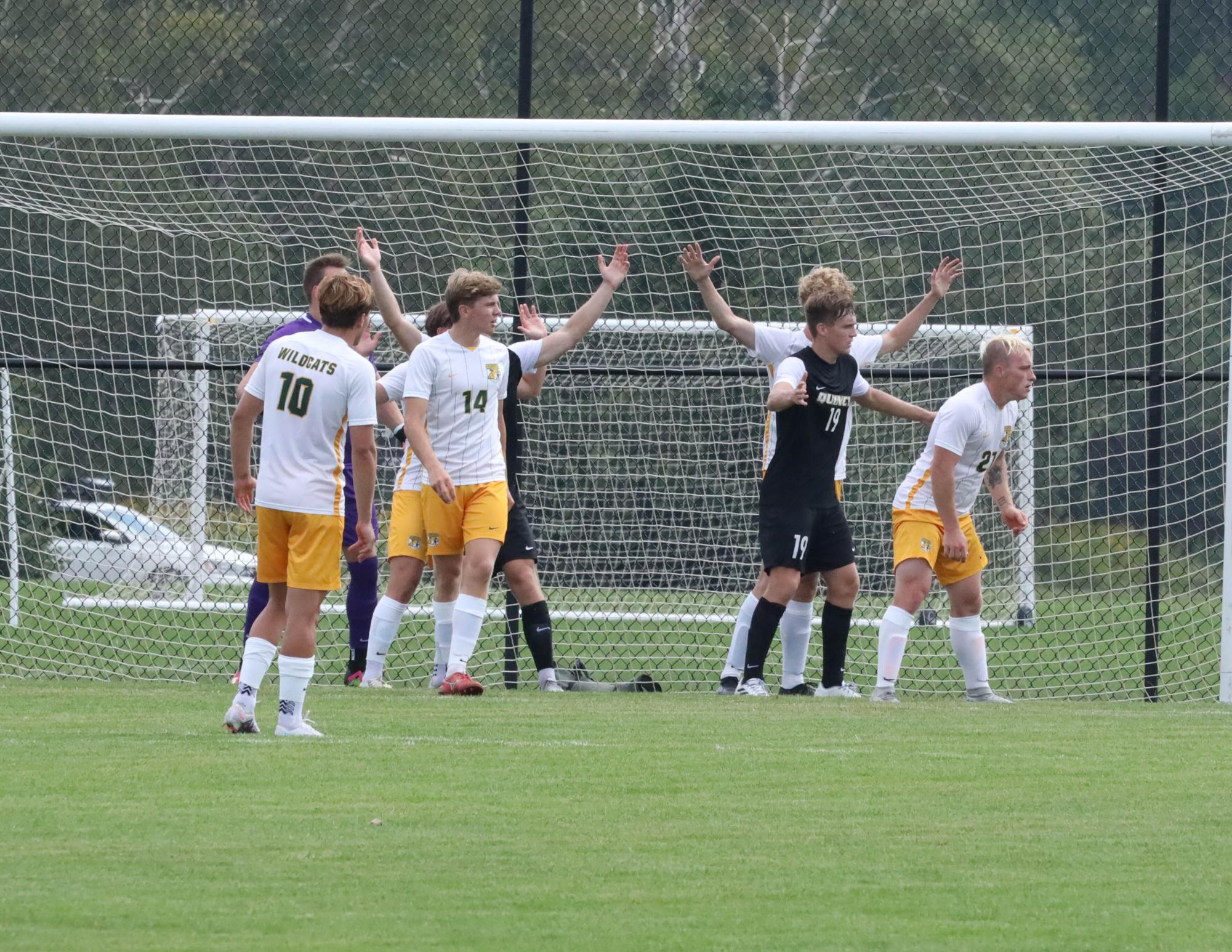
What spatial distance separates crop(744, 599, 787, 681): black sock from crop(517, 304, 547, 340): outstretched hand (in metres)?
1.71

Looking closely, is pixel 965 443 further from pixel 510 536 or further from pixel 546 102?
pixel 546 102

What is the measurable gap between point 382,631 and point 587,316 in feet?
6.07

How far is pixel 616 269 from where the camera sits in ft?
27.9

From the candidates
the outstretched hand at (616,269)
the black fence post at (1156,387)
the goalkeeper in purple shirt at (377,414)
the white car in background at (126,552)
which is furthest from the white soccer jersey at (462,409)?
the black fence post at (1156,387)

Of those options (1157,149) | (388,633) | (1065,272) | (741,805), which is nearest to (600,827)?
(741,805)

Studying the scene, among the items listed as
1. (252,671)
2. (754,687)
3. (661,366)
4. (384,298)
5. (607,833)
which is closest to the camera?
(607,833)

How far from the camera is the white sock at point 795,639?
8.69 m

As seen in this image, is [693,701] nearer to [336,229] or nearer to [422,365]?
[422,365]

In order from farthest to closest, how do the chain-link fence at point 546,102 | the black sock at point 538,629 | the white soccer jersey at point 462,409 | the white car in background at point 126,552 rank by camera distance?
the white car in background at point 126,552
the chain-link fence at point 546,102
the black sock at point 538,629
the white soccer jersey at point 462,409

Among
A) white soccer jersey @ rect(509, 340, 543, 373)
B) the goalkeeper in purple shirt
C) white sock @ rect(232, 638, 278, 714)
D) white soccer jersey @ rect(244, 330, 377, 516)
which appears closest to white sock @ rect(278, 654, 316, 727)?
white sock @ rect(232, 638, 278, 714)

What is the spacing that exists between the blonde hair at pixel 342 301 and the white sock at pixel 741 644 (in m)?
3.02

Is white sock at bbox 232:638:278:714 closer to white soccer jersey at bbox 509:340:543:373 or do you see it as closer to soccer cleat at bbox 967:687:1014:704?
white soccer jersey at bbox 509:340:543:373

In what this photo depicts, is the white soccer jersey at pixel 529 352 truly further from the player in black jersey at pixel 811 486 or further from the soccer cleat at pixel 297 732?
the soccer cleat at pixel 297 732

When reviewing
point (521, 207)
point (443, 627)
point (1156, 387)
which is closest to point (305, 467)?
point (443, 627)
